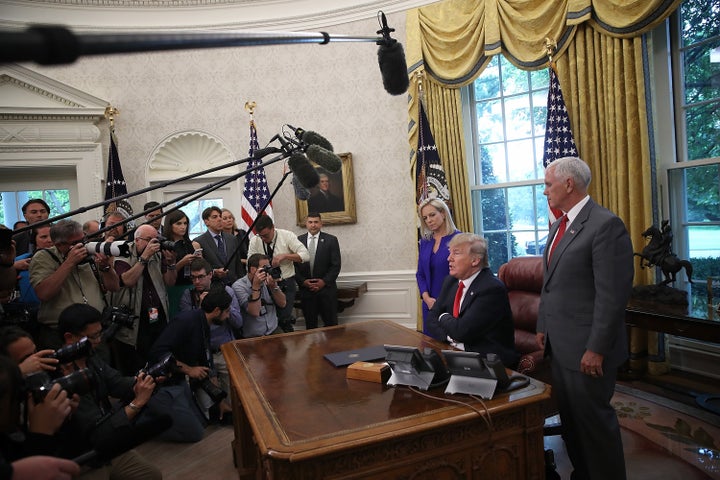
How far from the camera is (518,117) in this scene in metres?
5.19

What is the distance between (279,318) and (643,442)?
9.25 feet

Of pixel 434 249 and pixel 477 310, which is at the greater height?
pixel 434 249

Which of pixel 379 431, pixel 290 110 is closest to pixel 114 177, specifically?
pixel 290 110

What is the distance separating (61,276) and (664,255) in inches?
160

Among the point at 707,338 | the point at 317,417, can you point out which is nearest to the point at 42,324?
the point at 317,417

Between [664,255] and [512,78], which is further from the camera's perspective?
[512,78]

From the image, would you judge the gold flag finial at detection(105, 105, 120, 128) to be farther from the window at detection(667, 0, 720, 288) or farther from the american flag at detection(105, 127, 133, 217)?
the window at detection(667, 0, 720, 288)

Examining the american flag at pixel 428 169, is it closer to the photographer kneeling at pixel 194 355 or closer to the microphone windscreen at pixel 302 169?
the photographer kneeling at pixel 194 355

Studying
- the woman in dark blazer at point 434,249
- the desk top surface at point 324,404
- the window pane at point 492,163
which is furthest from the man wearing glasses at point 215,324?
the window pane at point 492,163

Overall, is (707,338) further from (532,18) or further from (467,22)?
(467,22)

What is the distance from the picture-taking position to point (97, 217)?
19.1 ft

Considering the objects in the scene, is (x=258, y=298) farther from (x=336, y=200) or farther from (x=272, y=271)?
(x=336, y=200)

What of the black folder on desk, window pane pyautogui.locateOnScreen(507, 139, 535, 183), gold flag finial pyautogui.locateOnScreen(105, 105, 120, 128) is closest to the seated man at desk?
the black folder on desk

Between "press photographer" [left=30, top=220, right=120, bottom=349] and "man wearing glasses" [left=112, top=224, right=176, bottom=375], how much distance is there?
0.90ft
